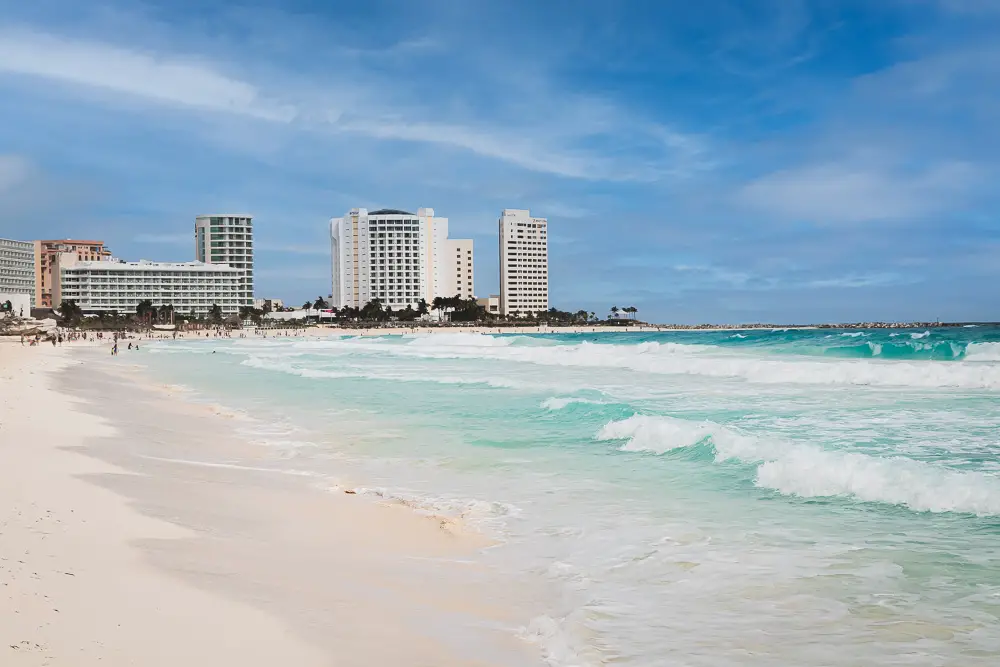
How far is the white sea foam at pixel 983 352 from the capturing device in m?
35.2

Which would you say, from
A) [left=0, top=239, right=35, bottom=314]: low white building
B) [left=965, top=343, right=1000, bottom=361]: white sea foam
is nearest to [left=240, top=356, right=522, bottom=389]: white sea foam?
[left=965, top=343, right=1000, bottom=361]: white sea foam

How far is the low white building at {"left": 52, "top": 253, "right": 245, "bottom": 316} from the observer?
14962 centimetres

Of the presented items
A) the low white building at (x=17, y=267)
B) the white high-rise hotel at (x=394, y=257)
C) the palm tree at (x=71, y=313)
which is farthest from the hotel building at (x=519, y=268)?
the low white building at (x=17, y=267)

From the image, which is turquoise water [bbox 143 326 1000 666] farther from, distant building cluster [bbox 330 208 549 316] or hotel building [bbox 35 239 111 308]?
hotel building [bbox 35 239 111 308]

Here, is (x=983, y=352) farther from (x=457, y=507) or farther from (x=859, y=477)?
(x=457, y=507)

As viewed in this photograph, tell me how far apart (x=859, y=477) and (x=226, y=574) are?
6919 millimetres

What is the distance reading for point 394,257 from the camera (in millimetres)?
171500

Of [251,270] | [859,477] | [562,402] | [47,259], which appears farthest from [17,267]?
[859,477]

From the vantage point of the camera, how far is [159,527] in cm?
646

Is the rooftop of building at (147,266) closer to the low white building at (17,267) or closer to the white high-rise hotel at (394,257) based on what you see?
the low white building at (17,267)

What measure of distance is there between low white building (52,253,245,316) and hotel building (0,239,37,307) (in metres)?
11.5

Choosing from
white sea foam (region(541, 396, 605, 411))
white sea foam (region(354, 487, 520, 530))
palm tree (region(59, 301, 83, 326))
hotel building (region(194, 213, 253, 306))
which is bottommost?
white sea foam (region(354, 487, 520, 530))

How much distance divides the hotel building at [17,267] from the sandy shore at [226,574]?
183643mm

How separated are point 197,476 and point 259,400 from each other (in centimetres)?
1104
